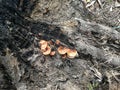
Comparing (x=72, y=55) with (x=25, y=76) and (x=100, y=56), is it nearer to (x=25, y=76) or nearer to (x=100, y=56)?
(x=100, y=56)

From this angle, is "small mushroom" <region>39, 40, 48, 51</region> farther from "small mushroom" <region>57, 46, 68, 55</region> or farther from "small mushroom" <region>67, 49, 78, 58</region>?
"small mushroom" <region>67, 49, 78, 58</region>

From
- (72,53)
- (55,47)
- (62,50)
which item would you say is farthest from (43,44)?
(72,53)

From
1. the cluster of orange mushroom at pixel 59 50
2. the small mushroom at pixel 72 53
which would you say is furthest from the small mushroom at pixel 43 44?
the small mushroom at pixel 72 53

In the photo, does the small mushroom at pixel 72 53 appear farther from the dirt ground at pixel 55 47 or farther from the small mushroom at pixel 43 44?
the small mushroom at pixel 43 44

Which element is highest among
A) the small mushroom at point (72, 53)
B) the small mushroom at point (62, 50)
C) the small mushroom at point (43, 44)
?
the small mushroom at point (43, 44)

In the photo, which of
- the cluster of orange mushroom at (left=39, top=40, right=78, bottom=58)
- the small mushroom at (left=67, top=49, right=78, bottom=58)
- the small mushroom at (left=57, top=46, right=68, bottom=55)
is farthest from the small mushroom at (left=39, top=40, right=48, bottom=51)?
the small mushroom at (left=67, top=49, right=78, bottom=58)

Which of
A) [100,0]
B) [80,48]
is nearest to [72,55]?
[80,48]

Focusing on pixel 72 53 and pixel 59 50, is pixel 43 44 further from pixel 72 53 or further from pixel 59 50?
pixel 72 53

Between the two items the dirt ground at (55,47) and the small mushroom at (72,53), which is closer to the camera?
the dirt ground at (55,47)
